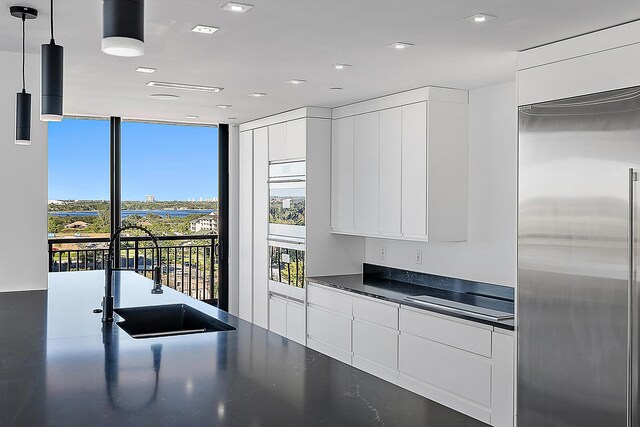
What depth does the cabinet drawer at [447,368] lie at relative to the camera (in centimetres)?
385

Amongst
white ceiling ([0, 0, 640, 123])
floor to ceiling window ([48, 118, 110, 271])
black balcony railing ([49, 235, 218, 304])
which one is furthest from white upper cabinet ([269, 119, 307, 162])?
floor to ceiling window ([48, 118, 110, 271])

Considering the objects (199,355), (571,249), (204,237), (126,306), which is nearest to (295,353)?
(199,355)

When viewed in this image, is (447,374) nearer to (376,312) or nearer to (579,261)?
(376,312)

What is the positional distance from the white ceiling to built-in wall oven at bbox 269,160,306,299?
1034 mm

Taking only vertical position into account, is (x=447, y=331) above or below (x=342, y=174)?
below

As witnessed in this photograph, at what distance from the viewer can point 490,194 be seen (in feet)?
15.0

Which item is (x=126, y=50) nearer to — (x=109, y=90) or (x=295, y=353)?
(x=295, y=353)

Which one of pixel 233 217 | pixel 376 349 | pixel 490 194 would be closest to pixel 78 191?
pixel 233 217

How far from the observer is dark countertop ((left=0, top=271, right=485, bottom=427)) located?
5.54 feet

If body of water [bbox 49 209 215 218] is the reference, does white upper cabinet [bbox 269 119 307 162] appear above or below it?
above

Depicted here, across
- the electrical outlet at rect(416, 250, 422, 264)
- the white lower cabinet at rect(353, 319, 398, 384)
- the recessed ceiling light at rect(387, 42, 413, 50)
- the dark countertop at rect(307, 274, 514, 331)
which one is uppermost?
the recessed ceiling light at rect(387, 42, 413, 50)

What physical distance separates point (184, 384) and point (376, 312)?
293cm

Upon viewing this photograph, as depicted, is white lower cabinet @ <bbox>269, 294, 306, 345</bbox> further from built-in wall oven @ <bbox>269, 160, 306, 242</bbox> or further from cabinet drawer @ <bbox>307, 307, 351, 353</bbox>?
built-in wall oven @ <bbox>269, 160, 306, 242</bbox>

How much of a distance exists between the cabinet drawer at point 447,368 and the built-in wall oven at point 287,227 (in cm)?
156
